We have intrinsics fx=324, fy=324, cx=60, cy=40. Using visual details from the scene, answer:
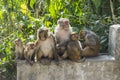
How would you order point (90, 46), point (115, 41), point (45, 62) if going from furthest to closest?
point (90, 46)
point (115, 41)
point (45, 62)

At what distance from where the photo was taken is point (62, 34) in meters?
5.41

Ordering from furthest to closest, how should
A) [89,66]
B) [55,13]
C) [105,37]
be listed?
[55,13]
[105,37]
[89,66]

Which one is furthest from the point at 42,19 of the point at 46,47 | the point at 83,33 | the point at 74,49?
the point at 74,49

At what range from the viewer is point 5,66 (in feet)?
23.8

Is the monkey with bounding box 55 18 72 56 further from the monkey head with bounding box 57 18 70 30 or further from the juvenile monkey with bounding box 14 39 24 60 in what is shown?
the juvenile monkey with bounding box 14 39 24 60

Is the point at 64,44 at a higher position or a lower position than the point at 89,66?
higher

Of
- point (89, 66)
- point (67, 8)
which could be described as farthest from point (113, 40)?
point (67, 8)

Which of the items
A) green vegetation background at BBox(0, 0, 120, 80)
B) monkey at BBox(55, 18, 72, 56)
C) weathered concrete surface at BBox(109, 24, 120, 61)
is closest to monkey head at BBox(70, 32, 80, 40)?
monkey at BBox(55, 18, 72, 56)

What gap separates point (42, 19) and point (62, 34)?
1.73 m

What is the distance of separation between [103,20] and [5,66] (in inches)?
94.7

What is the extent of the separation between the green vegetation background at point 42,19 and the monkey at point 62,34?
1.14 m

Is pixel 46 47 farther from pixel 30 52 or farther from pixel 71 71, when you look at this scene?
pixel 71 71

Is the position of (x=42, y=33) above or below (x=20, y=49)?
above

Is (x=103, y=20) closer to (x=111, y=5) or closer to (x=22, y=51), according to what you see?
(x=111, y=5)
